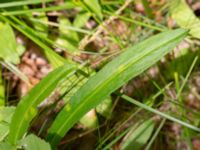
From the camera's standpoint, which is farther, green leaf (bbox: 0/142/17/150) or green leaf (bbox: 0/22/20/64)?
green leaf (bbox: 0/22/20/64)

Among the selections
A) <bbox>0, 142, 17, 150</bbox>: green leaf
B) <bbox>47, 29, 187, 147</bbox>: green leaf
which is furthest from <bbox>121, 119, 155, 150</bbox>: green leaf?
<bbox>0, 142, 17, 150</bbox>: green leaf

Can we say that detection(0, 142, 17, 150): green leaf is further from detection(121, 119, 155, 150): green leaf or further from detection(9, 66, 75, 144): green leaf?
detection(121, 119, 155, 150): green leaf

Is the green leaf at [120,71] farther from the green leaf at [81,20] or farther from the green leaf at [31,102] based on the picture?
the green leaf at [81,20]

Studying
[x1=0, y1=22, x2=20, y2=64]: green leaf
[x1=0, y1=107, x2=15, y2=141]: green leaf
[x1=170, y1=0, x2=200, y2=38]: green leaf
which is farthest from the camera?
[x1=170, y1=0, x2=200, y2=38]: green leaf

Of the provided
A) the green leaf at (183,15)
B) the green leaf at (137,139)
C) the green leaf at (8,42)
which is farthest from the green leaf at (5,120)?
the green leaf at (183,15)

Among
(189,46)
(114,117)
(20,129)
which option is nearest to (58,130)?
(20,129)

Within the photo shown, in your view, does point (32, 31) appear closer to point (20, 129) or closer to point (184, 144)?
point (20, 129)

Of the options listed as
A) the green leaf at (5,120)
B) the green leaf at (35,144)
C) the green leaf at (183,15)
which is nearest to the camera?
the green leaf at (35,144)
